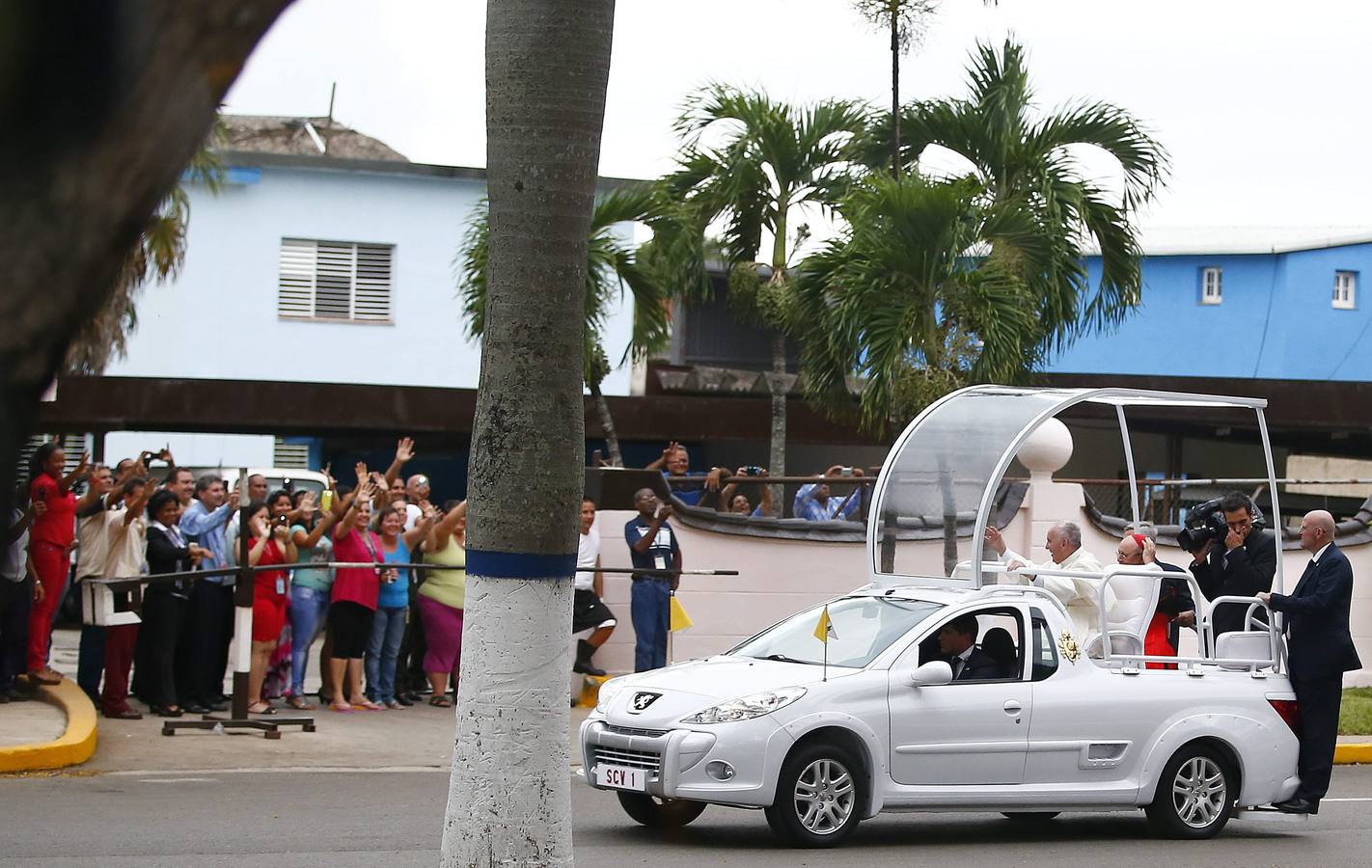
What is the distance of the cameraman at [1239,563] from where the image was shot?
42.4 ft

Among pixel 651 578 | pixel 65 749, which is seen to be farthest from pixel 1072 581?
pixel 65 749

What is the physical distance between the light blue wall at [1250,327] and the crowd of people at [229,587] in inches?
870

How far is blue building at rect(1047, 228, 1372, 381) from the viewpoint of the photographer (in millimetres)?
36344

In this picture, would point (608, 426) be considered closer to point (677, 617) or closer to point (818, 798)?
point (677, 617)

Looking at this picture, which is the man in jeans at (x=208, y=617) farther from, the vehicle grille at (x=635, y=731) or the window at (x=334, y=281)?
the window at (x=334, y=281)

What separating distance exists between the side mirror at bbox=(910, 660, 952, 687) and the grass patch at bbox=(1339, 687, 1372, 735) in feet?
22.5

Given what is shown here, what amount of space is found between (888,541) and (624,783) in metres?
3.81

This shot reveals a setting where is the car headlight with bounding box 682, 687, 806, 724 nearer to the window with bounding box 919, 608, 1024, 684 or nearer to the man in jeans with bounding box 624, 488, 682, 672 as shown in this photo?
the window with bounding box 919, 608, 1024, 684

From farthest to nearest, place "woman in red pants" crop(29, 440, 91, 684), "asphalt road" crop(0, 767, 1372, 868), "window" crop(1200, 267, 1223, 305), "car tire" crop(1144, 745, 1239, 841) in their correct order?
"window" crop(1200, 267, 1223, 305)
"woman in red pants" crop(29, 440, 91, 684)
"car tire" crop(1144, 745, 1239, 841)
"asphalt road" crop(0, 767, 1372, 868)

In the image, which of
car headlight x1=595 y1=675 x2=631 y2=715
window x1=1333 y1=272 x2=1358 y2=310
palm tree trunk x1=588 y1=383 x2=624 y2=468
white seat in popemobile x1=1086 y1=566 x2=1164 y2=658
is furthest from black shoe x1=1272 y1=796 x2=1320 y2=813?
window x1=1333 y1=272 x2=1358 y2=310

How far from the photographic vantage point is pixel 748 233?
2055cm

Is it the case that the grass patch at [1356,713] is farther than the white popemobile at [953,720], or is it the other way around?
the grass patch at [1356,713]

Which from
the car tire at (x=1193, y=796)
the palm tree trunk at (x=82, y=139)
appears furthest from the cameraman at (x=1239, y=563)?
the palm tree trunk at (x=82, y=139)

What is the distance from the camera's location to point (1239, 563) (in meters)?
13.1
